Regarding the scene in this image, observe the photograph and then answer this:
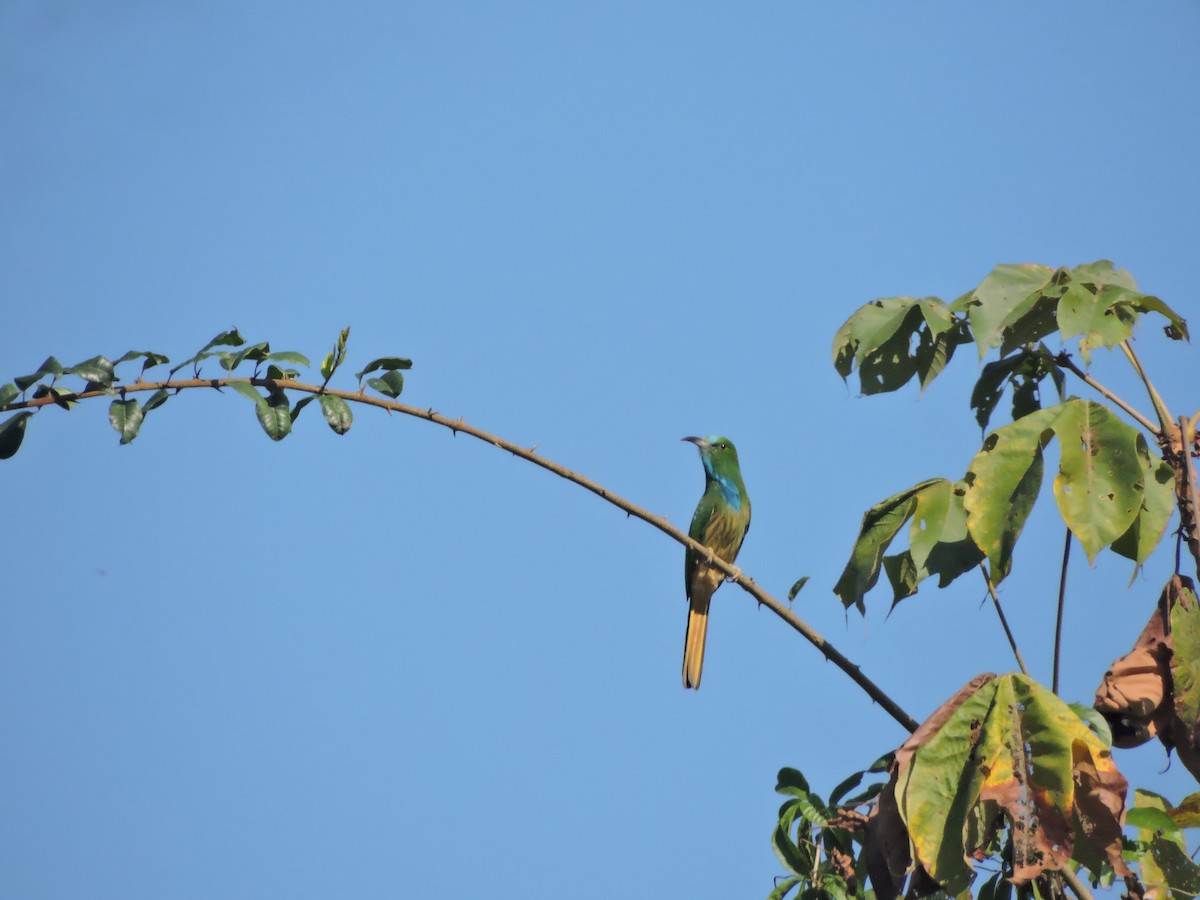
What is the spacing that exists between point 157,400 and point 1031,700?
6.78 feet

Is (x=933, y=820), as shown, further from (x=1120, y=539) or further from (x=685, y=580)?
(x=685, y=580)

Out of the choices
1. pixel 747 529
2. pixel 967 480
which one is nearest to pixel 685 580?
pixel 747 529

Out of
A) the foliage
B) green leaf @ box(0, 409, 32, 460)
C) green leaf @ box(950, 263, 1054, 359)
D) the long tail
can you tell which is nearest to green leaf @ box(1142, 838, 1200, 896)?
the foliage

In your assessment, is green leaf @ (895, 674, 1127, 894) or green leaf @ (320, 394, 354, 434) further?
green leaf @ (320, 394, 354, 434)

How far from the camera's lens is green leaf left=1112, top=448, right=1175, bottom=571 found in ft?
8.34

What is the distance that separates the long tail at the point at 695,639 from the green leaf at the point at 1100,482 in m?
4.42

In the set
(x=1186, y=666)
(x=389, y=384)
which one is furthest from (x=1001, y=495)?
(x=389, y=384)

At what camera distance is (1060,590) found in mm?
2693

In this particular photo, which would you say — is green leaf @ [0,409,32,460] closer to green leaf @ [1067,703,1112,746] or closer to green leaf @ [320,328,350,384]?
green leaf @ [320,328,350,384]

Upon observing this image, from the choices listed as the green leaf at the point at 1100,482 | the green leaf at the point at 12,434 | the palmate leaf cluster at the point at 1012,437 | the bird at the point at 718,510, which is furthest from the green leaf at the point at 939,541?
the bird at the point at 718,510

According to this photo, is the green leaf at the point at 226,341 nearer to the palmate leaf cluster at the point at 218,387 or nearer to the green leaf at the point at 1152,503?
the palmate leaf cluster at the point at 218,387

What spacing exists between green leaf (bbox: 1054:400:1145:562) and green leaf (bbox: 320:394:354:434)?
166 centimetres

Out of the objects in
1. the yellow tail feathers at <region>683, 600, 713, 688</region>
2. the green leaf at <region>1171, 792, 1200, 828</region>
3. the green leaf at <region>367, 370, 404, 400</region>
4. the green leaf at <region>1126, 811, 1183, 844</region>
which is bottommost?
the green leaf at <region>1126, 811, 1183, 844</region>

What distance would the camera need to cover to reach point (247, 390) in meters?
2.90
